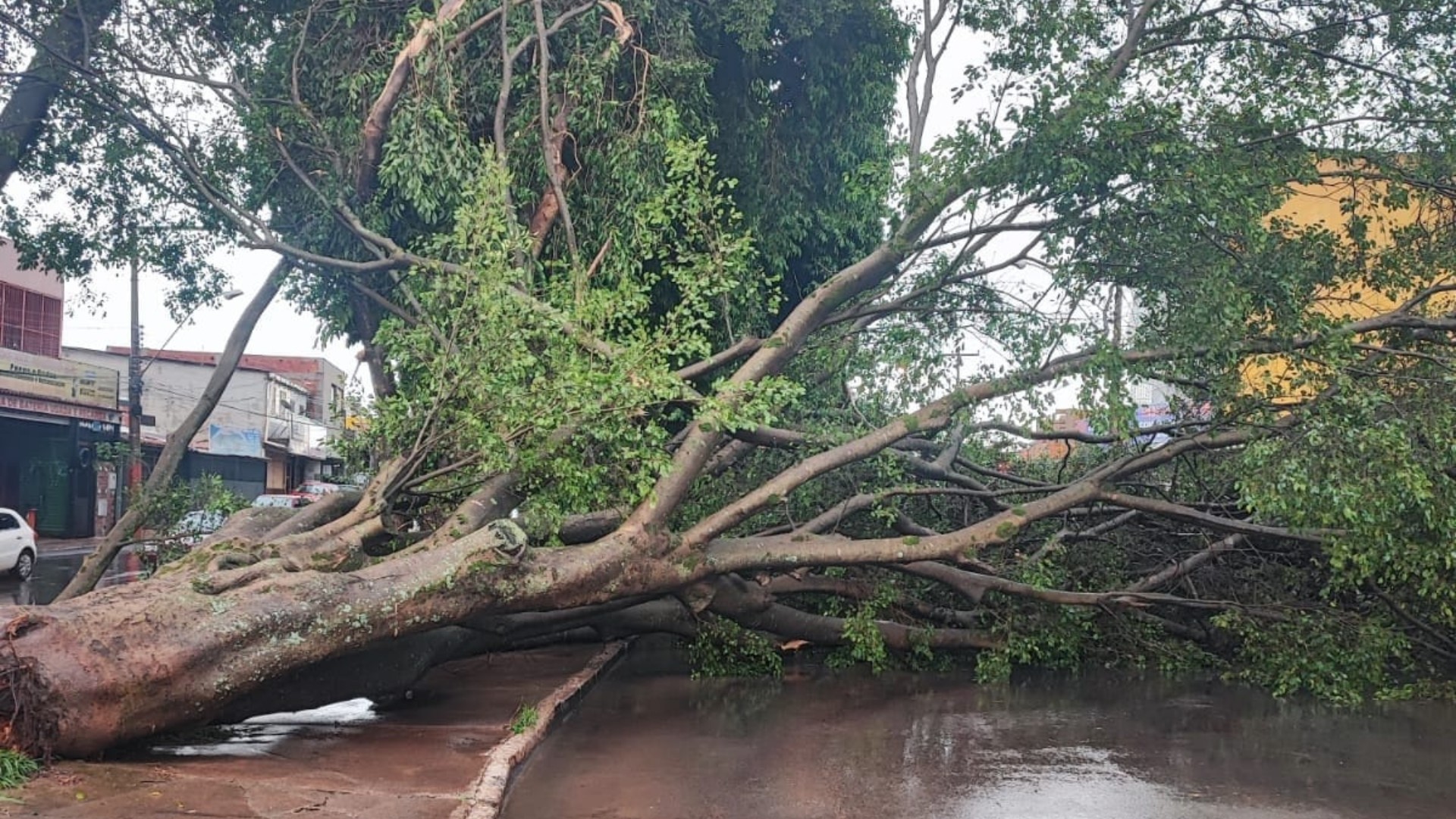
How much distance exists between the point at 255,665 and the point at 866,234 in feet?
33.3

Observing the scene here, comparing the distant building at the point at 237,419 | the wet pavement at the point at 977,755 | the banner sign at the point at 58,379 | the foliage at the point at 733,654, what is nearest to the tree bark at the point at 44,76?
the wet pavement at the point at 977,755

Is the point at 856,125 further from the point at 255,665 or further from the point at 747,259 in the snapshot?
the point at 255,665

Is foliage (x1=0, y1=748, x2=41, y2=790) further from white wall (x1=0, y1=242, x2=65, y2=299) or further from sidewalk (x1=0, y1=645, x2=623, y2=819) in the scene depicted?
white wall (x1=0, y1=242, x2=65, y2=299)

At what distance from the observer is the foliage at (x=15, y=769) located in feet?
19.4

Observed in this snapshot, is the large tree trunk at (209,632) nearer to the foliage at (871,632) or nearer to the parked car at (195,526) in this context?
the foliage at (871,632)

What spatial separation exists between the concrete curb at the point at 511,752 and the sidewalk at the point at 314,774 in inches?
2.3

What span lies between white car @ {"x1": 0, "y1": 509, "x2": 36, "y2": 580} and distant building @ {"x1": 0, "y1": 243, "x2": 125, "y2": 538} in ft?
25.2

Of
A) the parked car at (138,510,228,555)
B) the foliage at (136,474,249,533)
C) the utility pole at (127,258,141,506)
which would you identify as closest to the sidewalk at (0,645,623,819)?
the foliage at (136,474,249,533)

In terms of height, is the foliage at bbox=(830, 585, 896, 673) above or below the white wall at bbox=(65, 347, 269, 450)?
below

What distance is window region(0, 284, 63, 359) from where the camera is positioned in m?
27.5

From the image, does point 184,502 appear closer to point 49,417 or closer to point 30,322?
point 30,322

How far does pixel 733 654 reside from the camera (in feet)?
41.0

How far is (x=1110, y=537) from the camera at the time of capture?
13555 mm

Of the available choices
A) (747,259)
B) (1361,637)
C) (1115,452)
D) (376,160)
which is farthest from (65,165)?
(1361,637)
